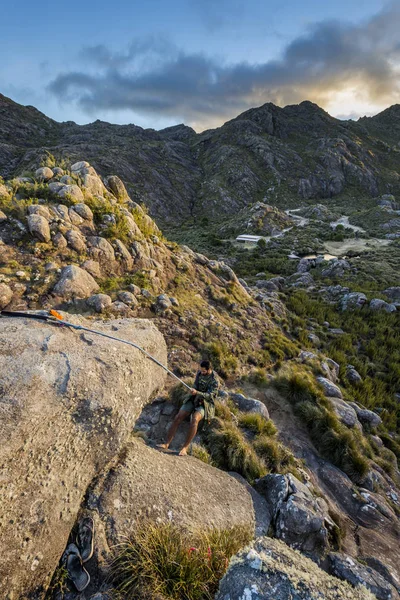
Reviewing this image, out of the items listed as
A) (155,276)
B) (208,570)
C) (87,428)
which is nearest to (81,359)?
(87,428)

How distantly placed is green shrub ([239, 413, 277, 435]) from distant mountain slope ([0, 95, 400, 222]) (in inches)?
2930

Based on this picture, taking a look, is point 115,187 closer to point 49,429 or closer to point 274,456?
point 49,429

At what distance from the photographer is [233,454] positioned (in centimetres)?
600

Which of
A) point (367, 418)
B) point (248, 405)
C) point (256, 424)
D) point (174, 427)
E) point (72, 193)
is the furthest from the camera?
point (72, 193)

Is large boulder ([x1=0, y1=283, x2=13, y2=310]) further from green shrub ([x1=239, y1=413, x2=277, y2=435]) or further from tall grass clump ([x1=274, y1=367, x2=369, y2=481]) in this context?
tall grass clump ([x1=274, y1=367, x2=369, y2=481])

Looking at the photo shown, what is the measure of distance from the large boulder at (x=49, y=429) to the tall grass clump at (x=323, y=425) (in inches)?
254

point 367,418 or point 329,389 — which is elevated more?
point 329,389

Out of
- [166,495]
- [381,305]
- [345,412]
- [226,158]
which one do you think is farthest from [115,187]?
[226,158]

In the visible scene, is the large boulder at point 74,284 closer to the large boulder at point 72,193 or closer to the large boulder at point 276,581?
the large boulder at point 72,193

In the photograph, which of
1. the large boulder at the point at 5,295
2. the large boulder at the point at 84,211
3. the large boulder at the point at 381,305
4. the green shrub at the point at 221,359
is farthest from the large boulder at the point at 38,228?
the large boulder at the point at 381,305

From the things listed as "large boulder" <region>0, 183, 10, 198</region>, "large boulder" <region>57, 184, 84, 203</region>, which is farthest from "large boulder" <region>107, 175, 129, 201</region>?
"large boulder" <region>0, 183, 10, 198</region>

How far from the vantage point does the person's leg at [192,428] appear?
5.51 meters

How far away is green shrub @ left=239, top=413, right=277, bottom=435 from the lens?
738 centimetres

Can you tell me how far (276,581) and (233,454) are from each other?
338 cm
